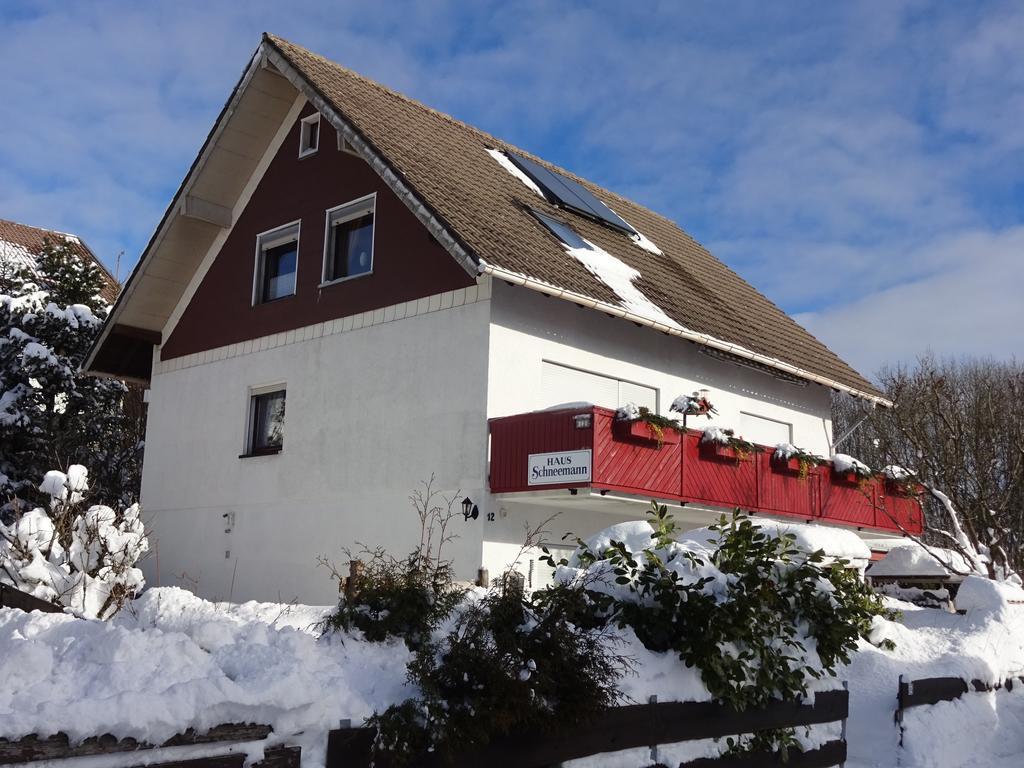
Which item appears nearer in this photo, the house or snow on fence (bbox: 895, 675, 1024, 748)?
snow on fence (bbox: 895, 675, 1024, 748)

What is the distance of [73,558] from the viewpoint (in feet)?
42.2

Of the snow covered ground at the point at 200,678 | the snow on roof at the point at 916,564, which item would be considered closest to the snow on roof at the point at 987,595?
the snow on roof at the point at 916,564

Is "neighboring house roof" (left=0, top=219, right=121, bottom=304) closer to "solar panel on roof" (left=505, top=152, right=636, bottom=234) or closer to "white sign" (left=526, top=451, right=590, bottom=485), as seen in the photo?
"solar panel on roof" (left=505, top=152, right=636, bottom=234)

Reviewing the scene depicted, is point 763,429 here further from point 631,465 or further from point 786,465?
point 631,465

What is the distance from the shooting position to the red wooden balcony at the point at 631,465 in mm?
13945

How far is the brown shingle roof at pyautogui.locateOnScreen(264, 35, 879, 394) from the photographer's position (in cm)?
1526

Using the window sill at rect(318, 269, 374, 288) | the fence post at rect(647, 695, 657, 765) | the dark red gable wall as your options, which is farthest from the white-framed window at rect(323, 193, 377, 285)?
the fence post at rect(647, 695, 657, 765)

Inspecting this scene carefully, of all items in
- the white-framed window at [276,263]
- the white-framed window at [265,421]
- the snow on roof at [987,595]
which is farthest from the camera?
the white-framed window at [276,263]

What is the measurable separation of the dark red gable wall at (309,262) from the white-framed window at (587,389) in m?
1.95

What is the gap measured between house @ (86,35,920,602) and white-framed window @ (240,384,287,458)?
0.12 feet

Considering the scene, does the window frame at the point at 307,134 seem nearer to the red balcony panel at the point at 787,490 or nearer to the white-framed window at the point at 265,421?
the white-framed window at the point at 265,421

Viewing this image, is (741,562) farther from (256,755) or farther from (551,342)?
(551,342)

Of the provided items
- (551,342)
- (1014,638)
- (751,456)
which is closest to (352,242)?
(551,342)

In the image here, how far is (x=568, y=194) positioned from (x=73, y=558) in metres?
11.5
